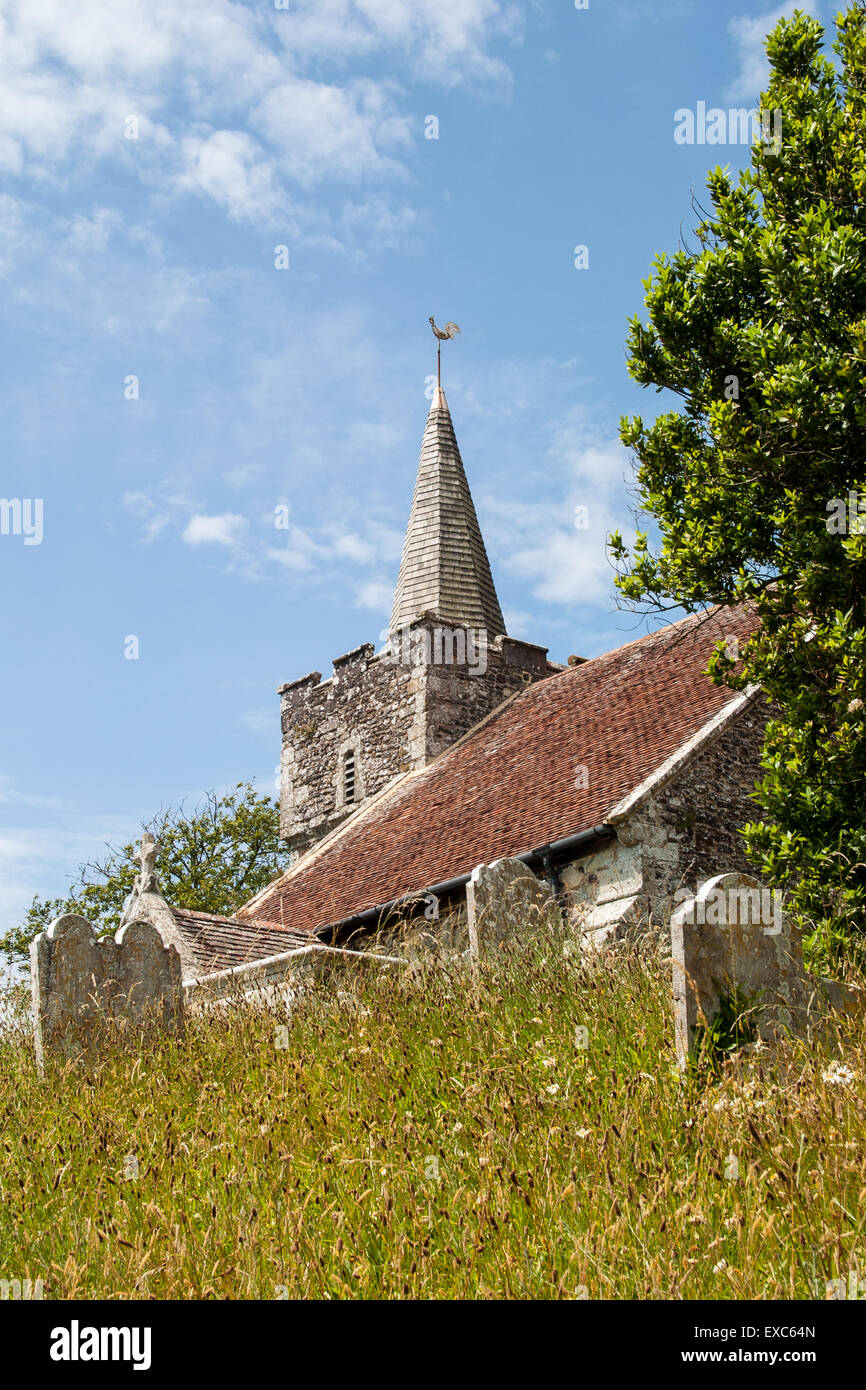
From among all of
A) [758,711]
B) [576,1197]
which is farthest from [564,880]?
[576,1197]

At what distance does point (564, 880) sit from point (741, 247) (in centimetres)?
670

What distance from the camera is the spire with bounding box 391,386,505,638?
2294 centimetres

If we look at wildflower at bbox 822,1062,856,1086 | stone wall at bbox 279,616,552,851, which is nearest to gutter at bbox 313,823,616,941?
stone wall at bbox 279,616,552,851

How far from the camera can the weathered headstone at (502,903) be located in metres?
9.13

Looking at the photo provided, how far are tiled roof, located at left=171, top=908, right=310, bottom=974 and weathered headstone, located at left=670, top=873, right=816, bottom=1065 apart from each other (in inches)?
292

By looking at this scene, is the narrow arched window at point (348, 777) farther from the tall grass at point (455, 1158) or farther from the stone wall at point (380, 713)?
the tall grass at point (455, 1158)

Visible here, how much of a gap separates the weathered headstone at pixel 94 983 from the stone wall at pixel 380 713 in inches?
471

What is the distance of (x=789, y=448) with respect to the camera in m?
9.98

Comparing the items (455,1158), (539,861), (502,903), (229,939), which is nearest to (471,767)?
(539,861)

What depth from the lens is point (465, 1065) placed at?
574 cm

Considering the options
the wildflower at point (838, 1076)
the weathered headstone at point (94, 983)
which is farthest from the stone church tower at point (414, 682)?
the wildflower at point (838, 1076)

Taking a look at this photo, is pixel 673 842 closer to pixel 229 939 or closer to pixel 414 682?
pixel 229 939

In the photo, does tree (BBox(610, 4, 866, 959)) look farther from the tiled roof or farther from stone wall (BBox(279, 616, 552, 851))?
stone wall (BBox(279, 616, 552, 851))

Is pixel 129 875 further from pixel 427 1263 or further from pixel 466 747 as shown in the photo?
pixel 427 1263
